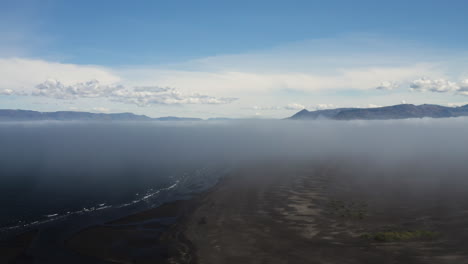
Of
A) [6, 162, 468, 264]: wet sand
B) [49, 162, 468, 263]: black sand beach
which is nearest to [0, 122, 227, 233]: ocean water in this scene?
[6, 162, 468, 264]: wet sand

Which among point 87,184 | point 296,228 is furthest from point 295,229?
point 87,184

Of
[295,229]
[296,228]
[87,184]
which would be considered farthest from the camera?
[87,184]

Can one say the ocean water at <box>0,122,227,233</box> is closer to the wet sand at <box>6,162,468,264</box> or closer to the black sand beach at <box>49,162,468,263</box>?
the wet sand at <box>6,162,468,264</box>

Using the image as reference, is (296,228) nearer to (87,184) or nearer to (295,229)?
(295,229)

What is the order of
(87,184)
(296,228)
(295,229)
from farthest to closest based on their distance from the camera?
(87,184) → (296,228) → (295,229)

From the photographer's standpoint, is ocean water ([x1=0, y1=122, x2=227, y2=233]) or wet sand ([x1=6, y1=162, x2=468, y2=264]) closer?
wet sand ([x1=6, y1=162, x2=468, y2=264])

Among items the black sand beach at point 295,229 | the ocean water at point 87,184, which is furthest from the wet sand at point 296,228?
the ocean water at point 87,184

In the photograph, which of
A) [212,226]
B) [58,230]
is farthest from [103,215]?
[212,226]

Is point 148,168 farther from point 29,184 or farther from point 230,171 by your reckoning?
point 29,184
